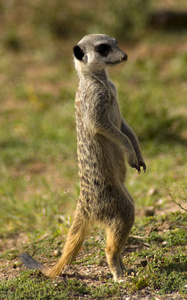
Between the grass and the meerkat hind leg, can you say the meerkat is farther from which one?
the grass

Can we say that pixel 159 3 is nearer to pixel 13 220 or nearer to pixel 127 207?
pixel 13 220

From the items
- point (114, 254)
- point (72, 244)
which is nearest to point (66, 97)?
point (72, 244)

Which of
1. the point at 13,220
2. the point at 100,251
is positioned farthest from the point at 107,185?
the point at 13,220

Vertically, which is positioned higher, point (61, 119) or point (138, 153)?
point (61, 119)

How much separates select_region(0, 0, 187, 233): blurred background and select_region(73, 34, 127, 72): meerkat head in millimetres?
1189

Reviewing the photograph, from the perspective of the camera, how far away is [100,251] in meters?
4.12

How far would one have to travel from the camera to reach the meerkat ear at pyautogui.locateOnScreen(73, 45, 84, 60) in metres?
3.62

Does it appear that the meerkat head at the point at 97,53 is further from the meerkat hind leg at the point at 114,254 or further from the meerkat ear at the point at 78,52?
the meerkat hind leg at the point at 114,254

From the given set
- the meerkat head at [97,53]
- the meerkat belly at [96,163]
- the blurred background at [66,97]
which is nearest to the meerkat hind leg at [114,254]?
the meerkat belly at [96,163]

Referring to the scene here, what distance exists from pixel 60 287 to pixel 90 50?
1905 mm

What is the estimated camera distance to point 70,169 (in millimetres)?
6371

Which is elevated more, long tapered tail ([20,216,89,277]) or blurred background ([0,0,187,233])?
blurred background ([0,0,187,233])

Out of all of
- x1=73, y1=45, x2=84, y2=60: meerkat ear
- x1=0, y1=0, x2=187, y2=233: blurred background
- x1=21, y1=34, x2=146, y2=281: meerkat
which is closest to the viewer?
x1=21, y1=34, x2=146, y2=281: meerkat

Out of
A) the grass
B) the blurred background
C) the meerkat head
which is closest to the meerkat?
the meerkat head
